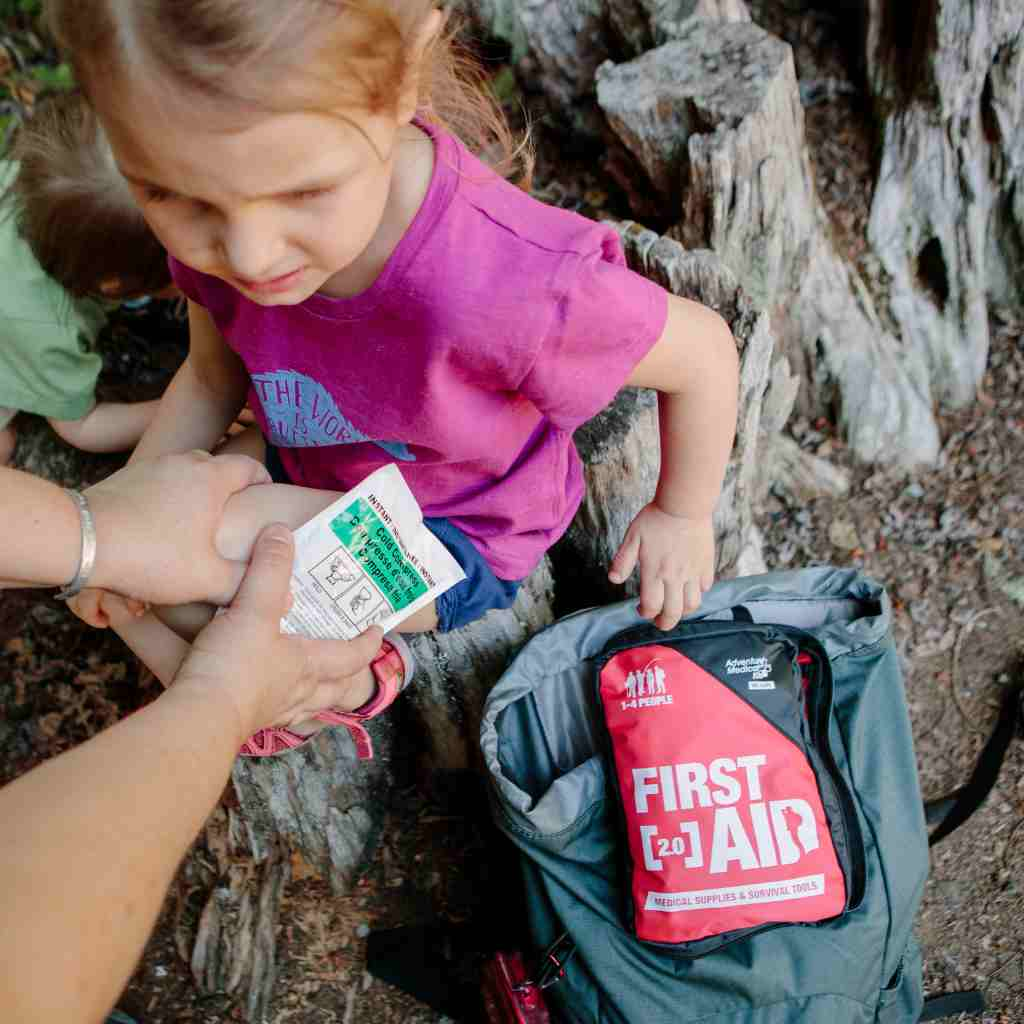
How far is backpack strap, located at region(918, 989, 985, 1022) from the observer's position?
1896 millimetres

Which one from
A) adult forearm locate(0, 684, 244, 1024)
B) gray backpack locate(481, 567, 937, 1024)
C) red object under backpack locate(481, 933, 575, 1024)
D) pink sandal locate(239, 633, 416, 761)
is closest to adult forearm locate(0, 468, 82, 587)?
adult forearm locate(0, 684, 244, 1024)

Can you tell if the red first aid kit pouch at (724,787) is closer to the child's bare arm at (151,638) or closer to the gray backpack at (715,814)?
the gray backpack at (715,814)

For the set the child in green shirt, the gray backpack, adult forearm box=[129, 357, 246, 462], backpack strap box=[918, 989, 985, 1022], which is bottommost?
backpack strap box=[918, 989, 985, 1022]

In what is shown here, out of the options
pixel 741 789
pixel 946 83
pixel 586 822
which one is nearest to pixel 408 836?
pixel 586 822

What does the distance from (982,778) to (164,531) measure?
1.76m

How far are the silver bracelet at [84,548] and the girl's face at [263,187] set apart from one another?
43cm

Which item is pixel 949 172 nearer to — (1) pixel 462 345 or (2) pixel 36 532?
(1) pixel 462 345

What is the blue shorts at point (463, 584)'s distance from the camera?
5.41ft

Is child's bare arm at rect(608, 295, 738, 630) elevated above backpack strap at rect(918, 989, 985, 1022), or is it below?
above

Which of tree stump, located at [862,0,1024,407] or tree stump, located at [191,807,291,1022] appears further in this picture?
tree stump, located at [862,0,1024,407]

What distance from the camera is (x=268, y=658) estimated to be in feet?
4.41

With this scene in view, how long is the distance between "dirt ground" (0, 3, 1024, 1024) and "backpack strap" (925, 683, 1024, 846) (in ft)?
0.11

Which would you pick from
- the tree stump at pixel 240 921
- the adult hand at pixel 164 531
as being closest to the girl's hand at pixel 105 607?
the adult hand at pixel 164 531

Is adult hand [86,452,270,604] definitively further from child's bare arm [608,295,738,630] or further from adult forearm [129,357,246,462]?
child's bare arm [608,295,738,630]
